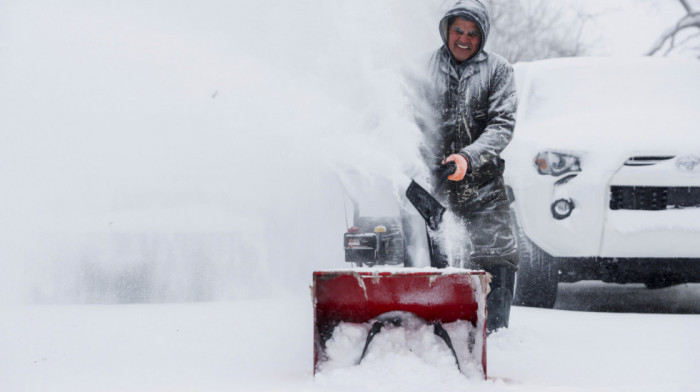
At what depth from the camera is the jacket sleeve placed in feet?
15.0

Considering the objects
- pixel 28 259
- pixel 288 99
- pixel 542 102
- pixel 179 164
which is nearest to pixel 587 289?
pixel 542 102

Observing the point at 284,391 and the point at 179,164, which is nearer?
the point at 284,391

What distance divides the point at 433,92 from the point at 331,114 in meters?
1.96

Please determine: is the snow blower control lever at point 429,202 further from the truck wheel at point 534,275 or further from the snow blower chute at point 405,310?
the truck wheel at point 534,275

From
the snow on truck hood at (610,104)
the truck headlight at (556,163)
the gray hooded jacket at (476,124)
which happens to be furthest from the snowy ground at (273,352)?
the snow on truck hood at (610,104)

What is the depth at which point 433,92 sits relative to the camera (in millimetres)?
4844

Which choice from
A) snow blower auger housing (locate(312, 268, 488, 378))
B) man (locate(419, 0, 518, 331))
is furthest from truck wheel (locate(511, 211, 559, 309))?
snow blower auger housing (locate(312, 268, 488, 378))

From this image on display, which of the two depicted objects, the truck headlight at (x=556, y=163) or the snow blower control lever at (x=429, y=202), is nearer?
the snow blower control lever at (x=429, y=202)

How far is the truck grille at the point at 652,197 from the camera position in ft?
19.4

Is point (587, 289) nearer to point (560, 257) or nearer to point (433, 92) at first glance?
point (560, 257)

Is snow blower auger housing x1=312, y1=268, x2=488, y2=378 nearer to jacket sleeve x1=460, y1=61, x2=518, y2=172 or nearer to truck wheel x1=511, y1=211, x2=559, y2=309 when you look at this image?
jacket sleeve x1=460, y1=61, x2=518, y2=172

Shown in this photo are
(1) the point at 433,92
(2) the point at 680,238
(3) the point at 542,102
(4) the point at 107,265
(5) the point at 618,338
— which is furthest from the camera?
(3) the point at 542,102

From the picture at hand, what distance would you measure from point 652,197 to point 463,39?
6.92 feet

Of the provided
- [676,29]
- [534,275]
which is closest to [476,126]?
[534,275]
